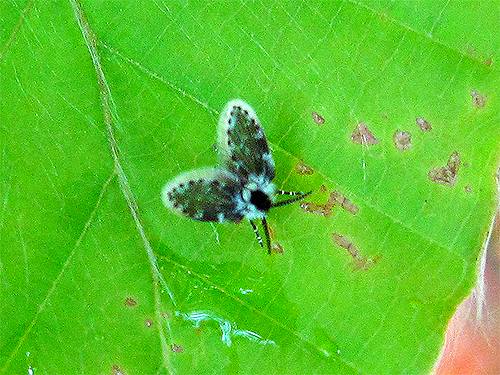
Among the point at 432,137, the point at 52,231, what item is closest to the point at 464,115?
the point at 432,137

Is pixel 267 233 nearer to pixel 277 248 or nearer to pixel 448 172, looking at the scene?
pixel 277 248

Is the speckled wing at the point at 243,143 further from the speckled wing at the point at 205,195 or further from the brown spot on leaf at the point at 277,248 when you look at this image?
the brown spot on leaf at the point at 277,248

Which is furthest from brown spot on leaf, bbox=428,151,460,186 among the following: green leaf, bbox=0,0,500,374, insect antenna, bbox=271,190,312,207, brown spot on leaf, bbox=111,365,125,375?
brown spot on leaf, bbox=111,365,125,375

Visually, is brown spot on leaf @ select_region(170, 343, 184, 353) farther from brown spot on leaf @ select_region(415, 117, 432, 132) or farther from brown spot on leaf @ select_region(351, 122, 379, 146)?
brown spot on leaf @ select_region(415, 117, 432, 132)

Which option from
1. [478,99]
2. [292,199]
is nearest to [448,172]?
[478,99]

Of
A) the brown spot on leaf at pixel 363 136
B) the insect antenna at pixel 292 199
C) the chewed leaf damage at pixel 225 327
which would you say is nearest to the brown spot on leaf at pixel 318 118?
the brown spot on leaf at pixel 363 136

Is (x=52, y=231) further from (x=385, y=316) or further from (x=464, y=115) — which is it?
(x=464, y=115)
